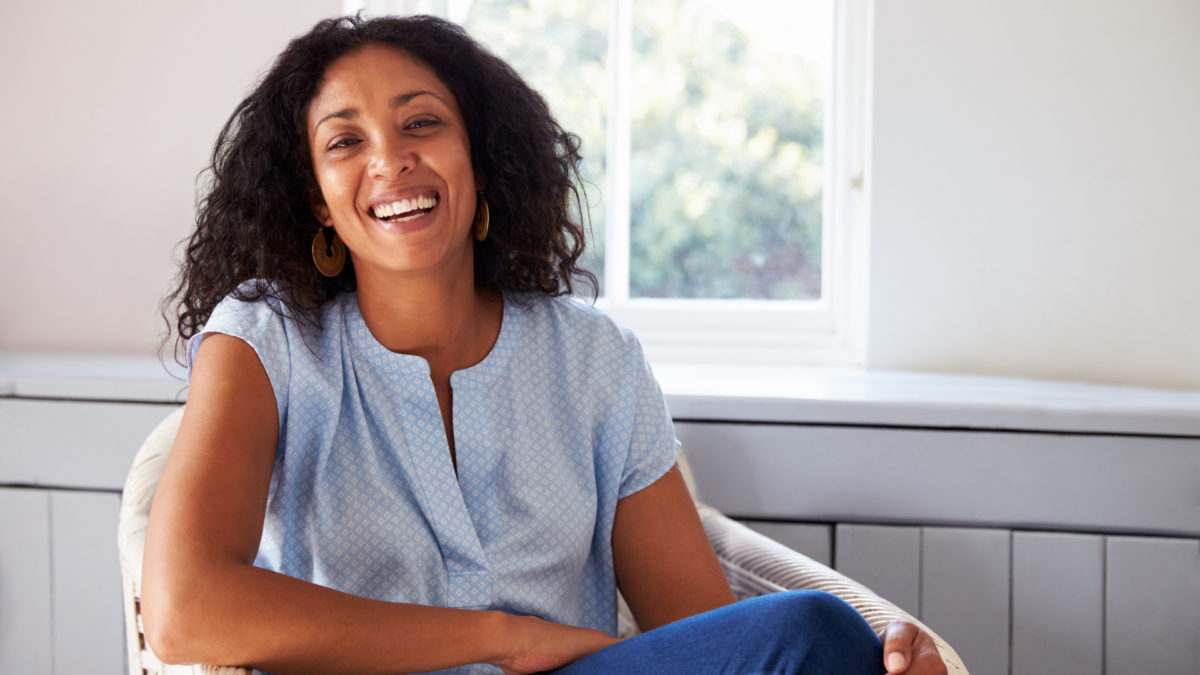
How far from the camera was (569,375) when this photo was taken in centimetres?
127

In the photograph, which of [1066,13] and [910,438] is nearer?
[910,438]

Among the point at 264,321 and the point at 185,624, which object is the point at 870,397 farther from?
the point at 185,624

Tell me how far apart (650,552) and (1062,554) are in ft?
2.20

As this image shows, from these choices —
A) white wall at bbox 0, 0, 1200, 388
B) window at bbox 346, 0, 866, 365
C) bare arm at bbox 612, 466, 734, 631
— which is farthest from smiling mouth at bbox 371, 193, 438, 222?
white wall at bbox 0, 0, 1200, 388

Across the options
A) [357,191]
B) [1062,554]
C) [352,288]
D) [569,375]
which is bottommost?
[1062,554]

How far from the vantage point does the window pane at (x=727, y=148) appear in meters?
2.09

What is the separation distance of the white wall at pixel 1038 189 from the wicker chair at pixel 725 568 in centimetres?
69

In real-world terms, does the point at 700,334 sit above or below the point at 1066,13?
below

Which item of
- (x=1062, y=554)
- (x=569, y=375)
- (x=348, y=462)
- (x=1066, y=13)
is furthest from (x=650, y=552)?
(x=1066, y=13)

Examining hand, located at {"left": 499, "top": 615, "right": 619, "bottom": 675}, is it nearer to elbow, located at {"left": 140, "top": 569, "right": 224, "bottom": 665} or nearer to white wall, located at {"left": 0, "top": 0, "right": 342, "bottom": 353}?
elbow, located at {"left": 140, "top": 569, "right": 224, "bottom": 665}

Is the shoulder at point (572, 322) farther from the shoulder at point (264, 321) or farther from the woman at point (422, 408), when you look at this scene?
the shoulder at point (264, 321)

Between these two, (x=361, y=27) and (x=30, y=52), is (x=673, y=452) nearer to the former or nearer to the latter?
(x=361, y=27)

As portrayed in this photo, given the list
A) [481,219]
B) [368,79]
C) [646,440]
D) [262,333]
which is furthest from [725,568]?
[368,79]

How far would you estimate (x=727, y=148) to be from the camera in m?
2.13
